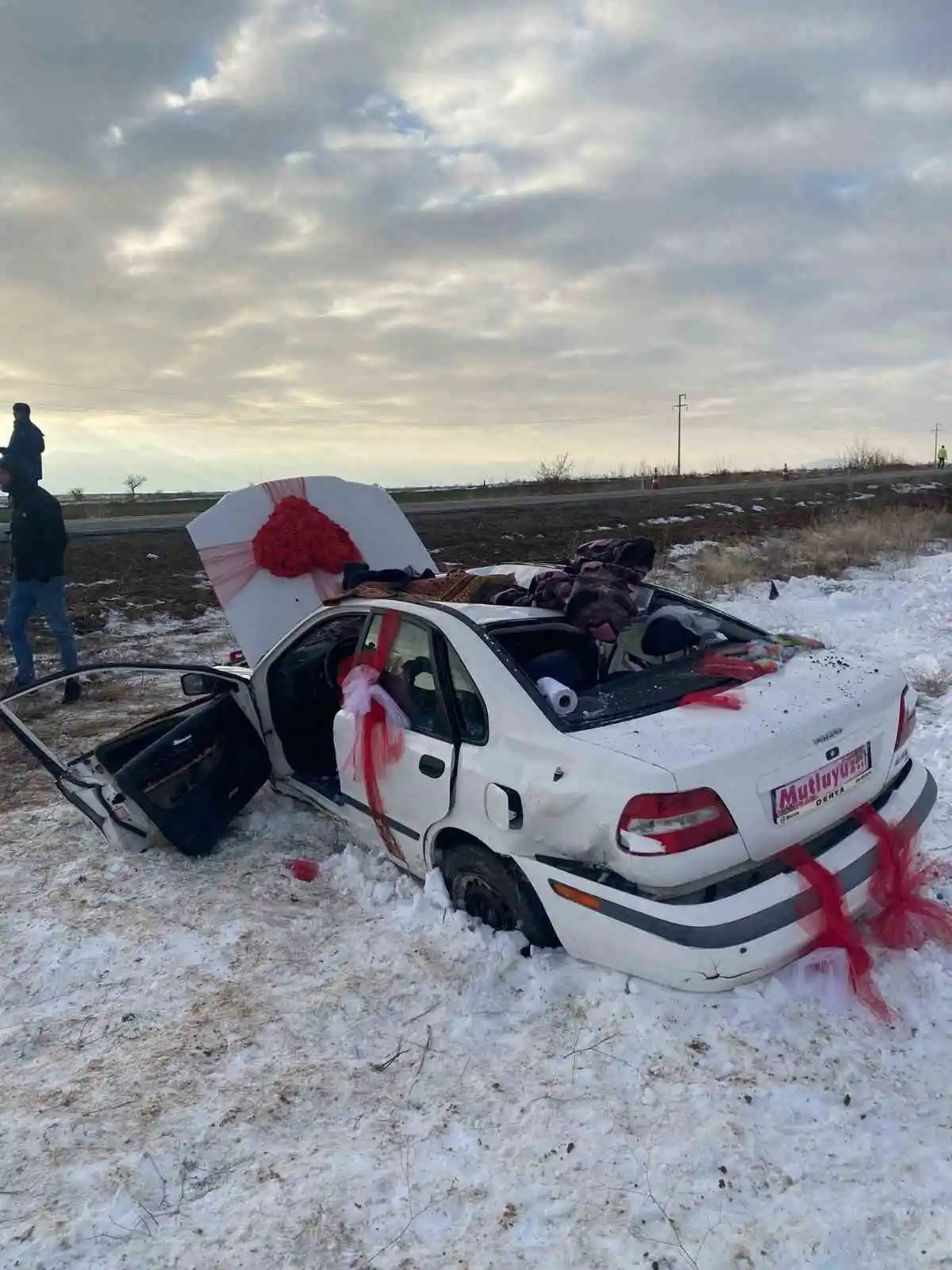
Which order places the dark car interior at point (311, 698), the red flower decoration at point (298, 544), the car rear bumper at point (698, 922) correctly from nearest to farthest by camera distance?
1. the car rear bumper at point (698, 922)
2. the dark car interior at point (311, 698)
3. the red flower decoration at point (298, 544)

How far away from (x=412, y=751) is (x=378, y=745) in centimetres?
26

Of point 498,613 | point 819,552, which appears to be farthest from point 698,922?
point 819,552

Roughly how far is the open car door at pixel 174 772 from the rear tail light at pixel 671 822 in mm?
2425

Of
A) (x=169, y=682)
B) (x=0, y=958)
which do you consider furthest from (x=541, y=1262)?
(x=169, y=682)

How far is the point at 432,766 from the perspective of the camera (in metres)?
3.43

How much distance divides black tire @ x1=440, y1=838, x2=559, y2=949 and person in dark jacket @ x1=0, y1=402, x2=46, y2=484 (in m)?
5.81

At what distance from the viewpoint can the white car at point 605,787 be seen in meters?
2.70

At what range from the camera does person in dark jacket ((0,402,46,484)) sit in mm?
7258

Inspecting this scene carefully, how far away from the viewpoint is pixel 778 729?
116 inches

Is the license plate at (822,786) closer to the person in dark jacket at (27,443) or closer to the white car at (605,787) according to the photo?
the white car at (605,787)

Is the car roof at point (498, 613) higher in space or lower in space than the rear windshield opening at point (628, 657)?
higher

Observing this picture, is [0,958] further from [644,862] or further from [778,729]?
[778,729]

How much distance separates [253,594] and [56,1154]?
141 inches

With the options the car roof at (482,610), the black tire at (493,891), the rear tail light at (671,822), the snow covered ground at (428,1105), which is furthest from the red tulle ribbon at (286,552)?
the rear tail light at (671,822)
